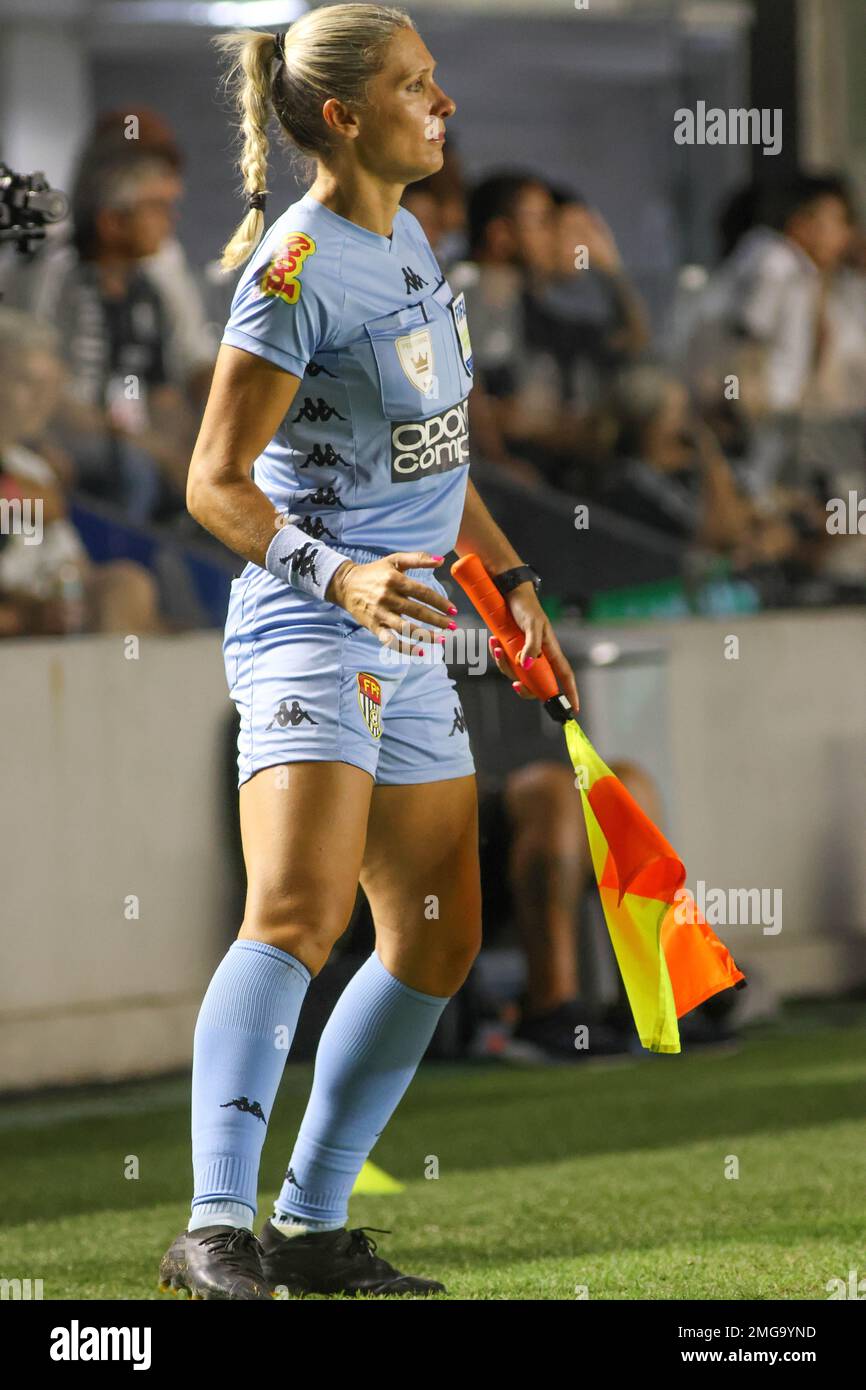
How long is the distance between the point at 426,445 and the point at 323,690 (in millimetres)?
392

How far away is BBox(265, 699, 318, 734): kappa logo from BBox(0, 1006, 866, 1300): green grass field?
0.96 metres

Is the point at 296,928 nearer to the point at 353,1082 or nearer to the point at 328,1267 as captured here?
the point at 353,1082

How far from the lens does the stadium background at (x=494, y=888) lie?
4.58 m

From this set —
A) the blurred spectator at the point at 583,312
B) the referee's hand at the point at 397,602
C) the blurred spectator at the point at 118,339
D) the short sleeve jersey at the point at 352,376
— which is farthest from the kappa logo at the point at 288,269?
the blurred spectator at the point at 583,312

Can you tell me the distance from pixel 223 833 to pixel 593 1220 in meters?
2.35

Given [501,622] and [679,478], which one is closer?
[501,622]

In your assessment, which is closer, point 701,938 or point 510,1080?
point 701,938

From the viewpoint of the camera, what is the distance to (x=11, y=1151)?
16.6 feet

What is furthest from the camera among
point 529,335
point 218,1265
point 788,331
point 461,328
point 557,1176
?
point 788,331

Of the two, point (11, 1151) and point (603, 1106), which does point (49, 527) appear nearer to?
point (11, 1151)

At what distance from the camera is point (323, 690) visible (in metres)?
3.08

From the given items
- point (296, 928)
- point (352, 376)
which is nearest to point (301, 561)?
point (352, 376)
